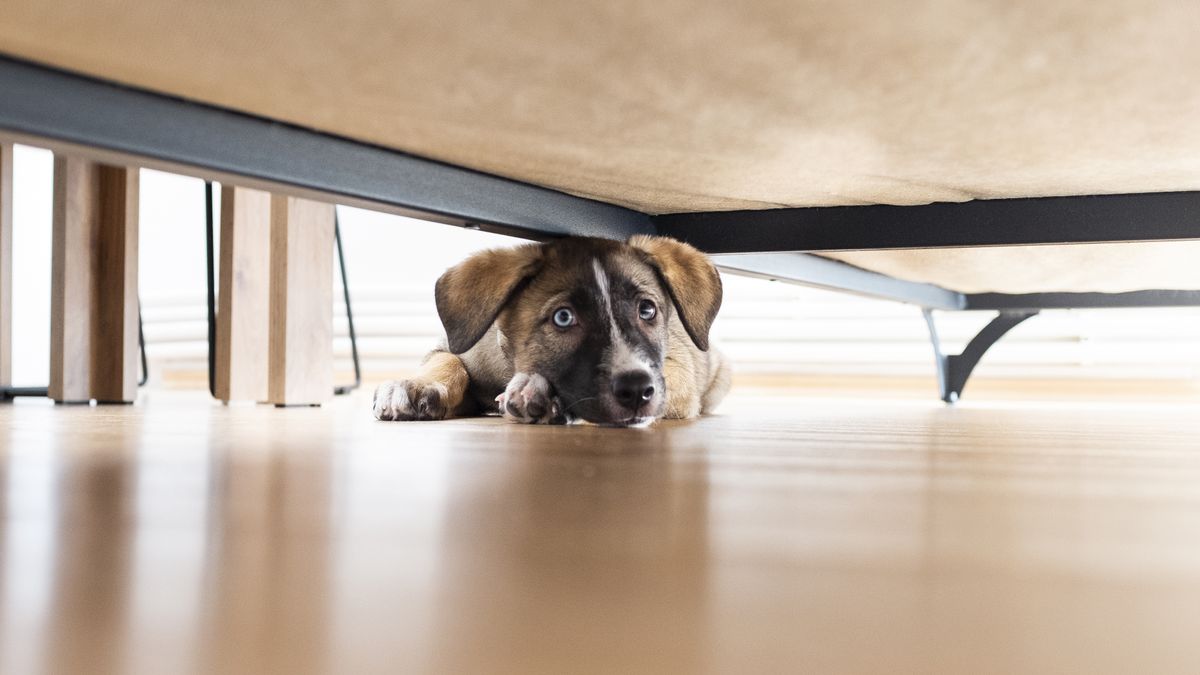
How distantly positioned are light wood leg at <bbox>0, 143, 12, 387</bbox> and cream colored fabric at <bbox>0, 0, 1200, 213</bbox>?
344 centimetres

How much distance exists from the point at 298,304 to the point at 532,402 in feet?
5.78

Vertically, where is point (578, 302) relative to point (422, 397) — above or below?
above

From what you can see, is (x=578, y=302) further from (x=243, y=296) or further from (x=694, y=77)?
(x=243, y=296)

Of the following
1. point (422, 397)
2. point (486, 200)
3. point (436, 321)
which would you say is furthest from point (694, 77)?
point (436, 321)

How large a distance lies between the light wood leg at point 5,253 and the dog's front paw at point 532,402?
312cm

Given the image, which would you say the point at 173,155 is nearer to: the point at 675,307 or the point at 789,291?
the point at 675,307

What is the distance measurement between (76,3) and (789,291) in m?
6.76

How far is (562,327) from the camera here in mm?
2377

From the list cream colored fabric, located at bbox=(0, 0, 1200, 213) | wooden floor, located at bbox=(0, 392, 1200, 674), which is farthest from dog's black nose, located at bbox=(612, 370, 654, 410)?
wooden floor, located at bbox=(0, 392, 1200, 674)

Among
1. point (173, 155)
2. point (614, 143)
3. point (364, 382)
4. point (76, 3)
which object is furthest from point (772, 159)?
point (364, 382)

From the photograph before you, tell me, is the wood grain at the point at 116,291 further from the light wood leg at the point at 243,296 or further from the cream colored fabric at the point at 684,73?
the cream colored fabric at the point at 684,73

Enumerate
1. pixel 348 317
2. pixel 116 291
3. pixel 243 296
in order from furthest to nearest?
pixel 348 317 → pixel 116 291 → pixel 243 296

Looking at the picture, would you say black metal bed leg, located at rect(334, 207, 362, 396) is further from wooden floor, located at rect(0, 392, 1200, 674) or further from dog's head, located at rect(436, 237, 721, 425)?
wooden floor, located at rect(0, 392, 1200, 674)

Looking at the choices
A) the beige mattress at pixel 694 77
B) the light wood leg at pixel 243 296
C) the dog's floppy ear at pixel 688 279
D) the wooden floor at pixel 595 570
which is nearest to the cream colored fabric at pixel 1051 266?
the dog's floppy ear at pixel 688 279
